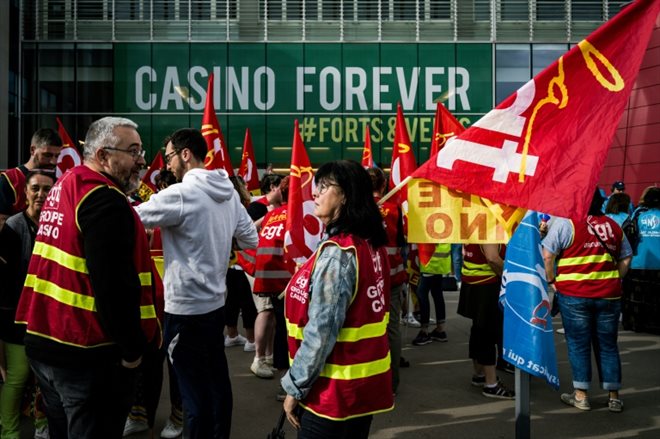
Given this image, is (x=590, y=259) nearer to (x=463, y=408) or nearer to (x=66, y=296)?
(x=463, y=408)

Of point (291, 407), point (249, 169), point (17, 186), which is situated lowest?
point (291, 407)

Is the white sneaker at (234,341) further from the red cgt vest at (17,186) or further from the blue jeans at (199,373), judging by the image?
the blue jeans at (199,373)

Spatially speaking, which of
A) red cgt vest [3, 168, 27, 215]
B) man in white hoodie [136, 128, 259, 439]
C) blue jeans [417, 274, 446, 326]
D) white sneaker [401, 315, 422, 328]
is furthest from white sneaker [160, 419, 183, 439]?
white sneaker [401, 315, 422, 328]

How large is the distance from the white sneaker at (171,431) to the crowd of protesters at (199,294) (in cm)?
1

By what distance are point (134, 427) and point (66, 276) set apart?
8.48 ft

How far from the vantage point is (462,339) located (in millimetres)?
8656

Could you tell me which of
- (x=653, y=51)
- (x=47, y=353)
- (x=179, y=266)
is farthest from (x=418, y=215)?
(x=653, y=51)

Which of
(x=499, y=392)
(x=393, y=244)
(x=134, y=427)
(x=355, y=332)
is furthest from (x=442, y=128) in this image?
(x=355, y=332)

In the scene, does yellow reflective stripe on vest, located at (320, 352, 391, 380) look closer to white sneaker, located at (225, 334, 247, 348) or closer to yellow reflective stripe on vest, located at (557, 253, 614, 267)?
yellow reflective stripe on vest, located at (557, 253, 614, 267)

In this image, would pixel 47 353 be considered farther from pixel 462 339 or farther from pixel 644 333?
pixel 644 333

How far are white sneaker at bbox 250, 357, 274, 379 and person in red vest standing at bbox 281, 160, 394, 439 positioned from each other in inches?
148

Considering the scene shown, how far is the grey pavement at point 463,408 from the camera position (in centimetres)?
505

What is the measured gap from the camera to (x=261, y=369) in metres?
6.53

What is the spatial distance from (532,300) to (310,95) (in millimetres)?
20296
